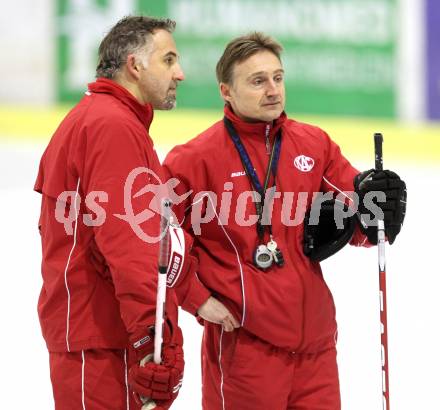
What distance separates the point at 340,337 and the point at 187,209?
2.19m

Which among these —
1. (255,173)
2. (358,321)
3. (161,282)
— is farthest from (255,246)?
(358,321)

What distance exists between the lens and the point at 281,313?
3820 mm

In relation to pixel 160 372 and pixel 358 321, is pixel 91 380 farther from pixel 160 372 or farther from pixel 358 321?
pixel 358 321

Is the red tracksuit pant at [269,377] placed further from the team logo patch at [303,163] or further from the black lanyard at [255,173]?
the team logo patch at [303,163]

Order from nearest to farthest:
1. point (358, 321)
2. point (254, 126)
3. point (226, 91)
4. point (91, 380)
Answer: point (91, 380), point (254, 126), point (226, 91), point (358, 321)

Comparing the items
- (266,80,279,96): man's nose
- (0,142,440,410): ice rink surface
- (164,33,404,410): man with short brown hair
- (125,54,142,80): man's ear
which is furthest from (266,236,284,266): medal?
(0,142,440,410): ice rink surface

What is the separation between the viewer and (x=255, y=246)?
12.6 ft

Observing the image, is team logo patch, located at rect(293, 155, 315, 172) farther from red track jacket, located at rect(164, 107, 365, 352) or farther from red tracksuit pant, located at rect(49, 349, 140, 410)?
red tracksuit pant, located at rect(49, 349, 140, 410)

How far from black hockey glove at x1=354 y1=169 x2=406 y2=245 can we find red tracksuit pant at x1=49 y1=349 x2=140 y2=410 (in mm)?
1062

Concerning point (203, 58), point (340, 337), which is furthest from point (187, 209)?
point (203, 58)

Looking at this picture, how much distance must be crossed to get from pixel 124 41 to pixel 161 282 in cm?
78

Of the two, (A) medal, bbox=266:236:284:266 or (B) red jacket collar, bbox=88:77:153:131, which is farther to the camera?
(A) medal, bbox=266:236:284:266

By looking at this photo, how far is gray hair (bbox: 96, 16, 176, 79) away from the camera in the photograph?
3.37 m
